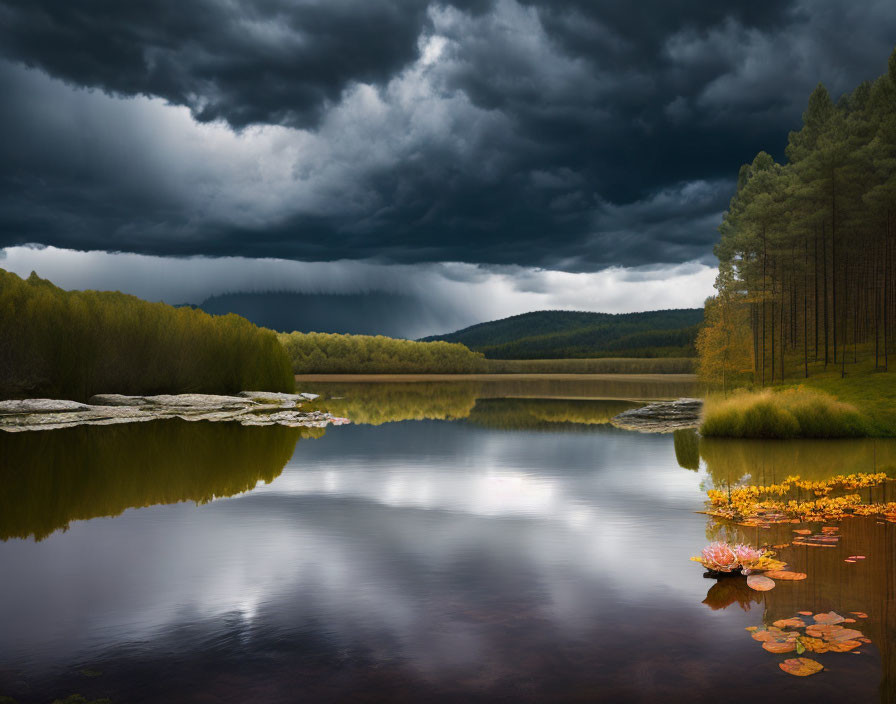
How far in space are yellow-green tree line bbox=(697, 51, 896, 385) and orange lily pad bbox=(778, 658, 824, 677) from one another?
43808 millimetres

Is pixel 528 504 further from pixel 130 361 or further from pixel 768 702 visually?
pixel 130 361

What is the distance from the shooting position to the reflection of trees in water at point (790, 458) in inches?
811

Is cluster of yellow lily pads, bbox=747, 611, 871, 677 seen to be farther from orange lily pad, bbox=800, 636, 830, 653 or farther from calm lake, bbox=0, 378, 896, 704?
calm lake, bbox=0, 378, 896, 704

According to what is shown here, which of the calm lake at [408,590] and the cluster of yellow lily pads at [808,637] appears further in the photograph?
the cluster of yellow lily pads at [808,637]

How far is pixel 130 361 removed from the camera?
55.9 m

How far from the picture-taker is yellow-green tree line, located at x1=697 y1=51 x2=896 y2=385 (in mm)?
51188

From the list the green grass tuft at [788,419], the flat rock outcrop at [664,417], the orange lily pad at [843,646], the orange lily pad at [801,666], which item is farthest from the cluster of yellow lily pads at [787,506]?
the flat rock outcrop at [664,417]

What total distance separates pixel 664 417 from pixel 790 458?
61.1ft

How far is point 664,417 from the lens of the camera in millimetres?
42531

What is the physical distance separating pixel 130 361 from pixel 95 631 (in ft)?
170

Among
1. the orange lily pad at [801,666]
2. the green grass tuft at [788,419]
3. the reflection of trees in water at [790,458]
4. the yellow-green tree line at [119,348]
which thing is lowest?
the reflection of trees in water at [790,458]

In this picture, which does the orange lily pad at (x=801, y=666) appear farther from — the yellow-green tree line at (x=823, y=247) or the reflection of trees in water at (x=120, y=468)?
the yellow-green tree line at (x=823, y=247)

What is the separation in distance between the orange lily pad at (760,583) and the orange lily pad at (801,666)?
2514mm

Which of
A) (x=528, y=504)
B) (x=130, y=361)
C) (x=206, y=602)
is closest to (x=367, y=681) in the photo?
(x=206, y=602)
